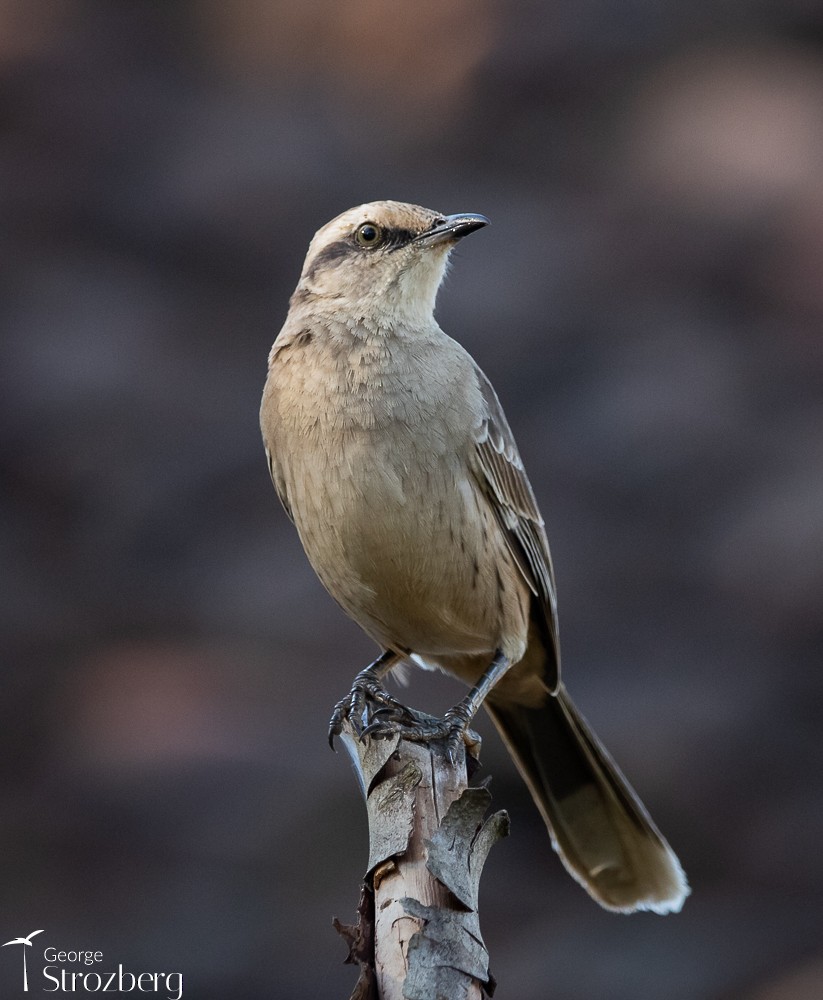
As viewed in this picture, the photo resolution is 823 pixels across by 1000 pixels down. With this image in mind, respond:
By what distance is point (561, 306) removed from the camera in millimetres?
6672

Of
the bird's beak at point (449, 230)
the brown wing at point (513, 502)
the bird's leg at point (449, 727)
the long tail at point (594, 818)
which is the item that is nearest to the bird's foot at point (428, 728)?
the bird's leg at point (449, 727)

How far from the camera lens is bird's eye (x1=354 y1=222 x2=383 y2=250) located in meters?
3.83

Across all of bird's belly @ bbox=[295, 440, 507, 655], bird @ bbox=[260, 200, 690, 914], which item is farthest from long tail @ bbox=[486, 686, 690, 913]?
bird's belly @ bbox=[295, 440, 507, 655]

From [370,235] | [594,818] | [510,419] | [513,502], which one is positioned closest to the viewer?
[370,235]

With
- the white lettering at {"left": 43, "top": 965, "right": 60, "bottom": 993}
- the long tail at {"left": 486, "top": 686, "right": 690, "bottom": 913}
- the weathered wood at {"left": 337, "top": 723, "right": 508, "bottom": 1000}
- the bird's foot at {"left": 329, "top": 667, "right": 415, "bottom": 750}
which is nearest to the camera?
the weathered wood at {"left": 337, "top": 723, "right": 508, "bottom": 1000}

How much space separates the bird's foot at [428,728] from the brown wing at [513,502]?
1.77ft

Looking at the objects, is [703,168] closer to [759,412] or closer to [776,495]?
[759,412]

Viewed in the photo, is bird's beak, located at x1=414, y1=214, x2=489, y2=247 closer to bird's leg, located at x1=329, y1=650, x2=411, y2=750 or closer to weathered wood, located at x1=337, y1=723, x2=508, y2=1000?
bird's leg, located at x1=329, y1=650, x2=411, y2=750

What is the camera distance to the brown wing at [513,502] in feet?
12.5

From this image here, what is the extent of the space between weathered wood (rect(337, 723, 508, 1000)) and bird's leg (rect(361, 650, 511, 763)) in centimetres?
16

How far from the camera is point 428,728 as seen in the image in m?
3.44

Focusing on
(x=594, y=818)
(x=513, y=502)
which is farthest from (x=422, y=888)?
(x=594, y=818)

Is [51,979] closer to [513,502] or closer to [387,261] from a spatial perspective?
[513,502]

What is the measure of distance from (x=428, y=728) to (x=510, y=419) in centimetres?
322
